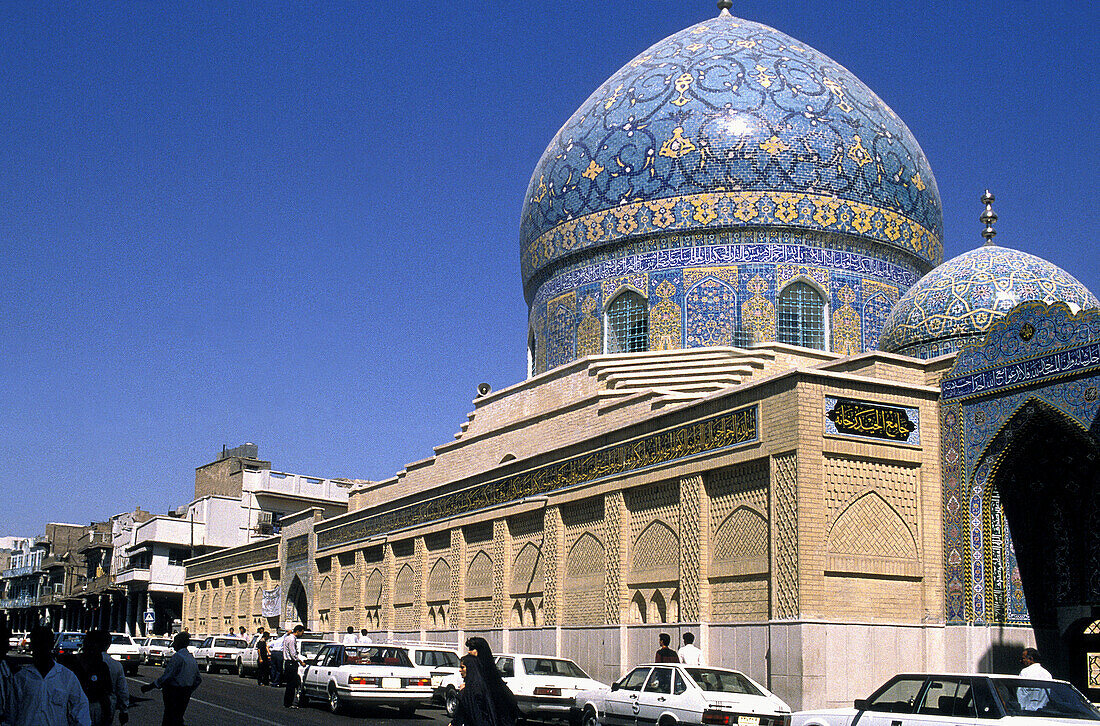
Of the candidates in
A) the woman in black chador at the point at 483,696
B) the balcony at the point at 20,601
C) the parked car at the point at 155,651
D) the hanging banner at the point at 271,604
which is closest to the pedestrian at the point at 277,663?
the parked car at the point at 155,651

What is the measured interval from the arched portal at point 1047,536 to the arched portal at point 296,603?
2493 centimetres

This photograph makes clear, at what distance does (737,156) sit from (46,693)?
2017 cm

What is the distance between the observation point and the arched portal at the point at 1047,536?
16.3 meters

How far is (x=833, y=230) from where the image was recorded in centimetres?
2523

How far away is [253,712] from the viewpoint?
18.0 metres

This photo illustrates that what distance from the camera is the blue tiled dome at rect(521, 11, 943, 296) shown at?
2520 centimetres

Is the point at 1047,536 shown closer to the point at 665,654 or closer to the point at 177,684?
the point at 665,654

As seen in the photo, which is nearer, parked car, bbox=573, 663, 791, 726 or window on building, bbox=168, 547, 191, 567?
parked car, bbox=573, 663, 791, 726

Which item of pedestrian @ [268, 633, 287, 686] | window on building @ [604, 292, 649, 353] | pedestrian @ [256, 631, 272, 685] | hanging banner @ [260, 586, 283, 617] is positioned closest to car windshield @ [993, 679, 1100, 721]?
window on building @ [604, 292, 649, 353]

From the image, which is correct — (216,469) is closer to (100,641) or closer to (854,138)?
(854,138)

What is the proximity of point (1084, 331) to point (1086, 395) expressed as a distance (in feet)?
2.53

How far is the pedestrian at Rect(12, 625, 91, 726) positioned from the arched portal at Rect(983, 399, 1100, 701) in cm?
1234

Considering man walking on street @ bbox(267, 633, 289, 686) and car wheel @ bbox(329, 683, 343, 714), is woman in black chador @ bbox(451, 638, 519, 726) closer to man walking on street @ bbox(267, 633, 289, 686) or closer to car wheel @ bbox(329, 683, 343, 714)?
car wheel @ bbox(329, 683, 343, 714)

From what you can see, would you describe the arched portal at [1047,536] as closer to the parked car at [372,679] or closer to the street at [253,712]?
the street at [253,712]
